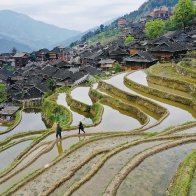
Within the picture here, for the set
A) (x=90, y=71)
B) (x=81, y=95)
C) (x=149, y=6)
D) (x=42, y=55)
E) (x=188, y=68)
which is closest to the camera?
(x=188, y=68)

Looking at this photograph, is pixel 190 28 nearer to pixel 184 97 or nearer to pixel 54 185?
pixel 184 97

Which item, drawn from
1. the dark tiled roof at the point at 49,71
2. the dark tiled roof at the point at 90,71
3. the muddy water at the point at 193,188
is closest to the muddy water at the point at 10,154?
the muddy water at the point at 193,188

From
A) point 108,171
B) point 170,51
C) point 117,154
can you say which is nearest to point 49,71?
point 170,51

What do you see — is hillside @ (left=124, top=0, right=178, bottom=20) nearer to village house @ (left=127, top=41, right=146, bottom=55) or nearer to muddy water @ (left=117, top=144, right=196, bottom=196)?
village house @ (left=127, top=41, right=146, bottom=55)

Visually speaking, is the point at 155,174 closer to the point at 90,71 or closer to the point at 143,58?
the point at 143,58

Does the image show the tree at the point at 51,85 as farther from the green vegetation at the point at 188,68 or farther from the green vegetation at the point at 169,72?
the green vegetation at the point at 188,68

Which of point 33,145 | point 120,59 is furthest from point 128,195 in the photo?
point 120,59
